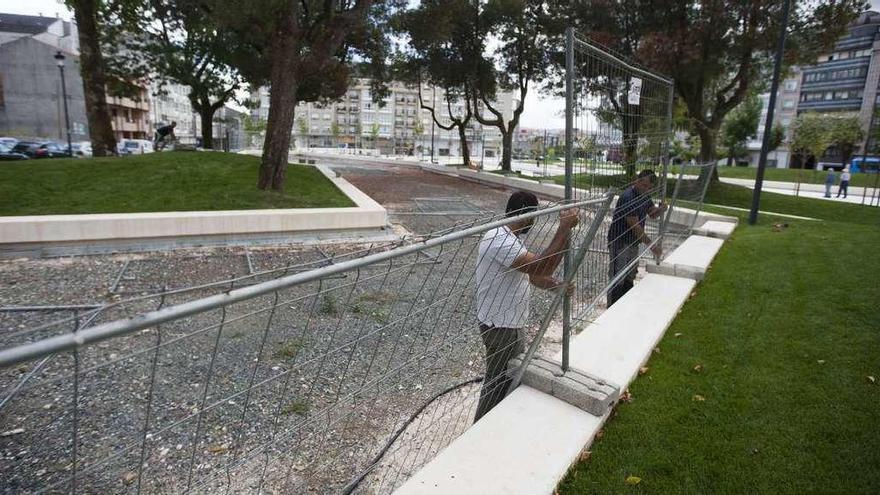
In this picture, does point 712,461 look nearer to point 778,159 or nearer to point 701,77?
point 701,77

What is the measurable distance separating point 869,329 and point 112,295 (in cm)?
775

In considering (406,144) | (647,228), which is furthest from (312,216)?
(406,144)

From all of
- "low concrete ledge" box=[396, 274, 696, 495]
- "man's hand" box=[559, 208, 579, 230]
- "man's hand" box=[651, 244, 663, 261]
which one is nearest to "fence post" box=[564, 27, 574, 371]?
"man's hand" box=[559, 208, 579, 230]

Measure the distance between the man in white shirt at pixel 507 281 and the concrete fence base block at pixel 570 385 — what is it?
15cm

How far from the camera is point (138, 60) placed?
22469 millimetres

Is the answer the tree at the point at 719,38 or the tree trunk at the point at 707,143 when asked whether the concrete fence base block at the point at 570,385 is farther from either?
the tree trunk at the point at 707,143

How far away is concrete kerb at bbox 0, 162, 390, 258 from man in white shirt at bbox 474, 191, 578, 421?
618 cm

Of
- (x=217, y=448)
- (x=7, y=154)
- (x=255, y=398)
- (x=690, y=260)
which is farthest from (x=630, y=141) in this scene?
(x=7, y=154)

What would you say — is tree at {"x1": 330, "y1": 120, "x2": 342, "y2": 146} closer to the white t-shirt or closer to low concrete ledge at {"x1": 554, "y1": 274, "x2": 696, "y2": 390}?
low concrete ledge at {"x1": 554, "y1": 274, "x2": 696, "y2": 390}

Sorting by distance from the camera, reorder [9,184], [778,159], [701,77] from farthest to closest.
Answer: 1. [778,159]
2. [701,77]
3. [9,184]

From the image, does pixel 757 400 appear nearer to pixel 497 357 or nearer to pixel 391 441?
pixel 497 357

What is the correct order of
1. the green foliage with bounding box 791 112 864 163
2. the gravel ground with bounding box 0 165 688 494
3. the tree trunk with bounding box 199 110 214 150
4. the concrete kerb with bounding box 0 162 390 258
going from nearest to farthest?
the gravel ground with bounding box 0 165 688 494 < the concrete kerb with bounding box 0 162 390 258 < the tree trunk with bounding box 199 110 214 150 < the green foliage with bounding box 791 112 864 163

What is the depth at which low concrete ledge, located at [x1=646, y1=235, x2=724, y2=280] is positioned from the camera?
582 centimetres

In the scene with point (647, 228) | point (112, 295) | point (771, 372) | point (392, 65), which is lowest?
point (112, 295)
